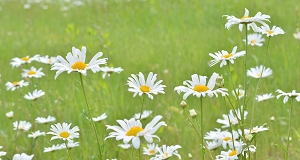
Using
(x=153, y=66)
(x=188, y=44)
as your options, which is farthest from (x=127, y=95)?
(x=188, y=44)

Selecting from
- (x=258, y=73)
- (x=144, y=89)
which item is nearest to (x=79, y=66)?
(x=144, y=89)

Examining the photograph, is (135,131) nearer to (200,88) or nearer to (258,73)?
(200,88)

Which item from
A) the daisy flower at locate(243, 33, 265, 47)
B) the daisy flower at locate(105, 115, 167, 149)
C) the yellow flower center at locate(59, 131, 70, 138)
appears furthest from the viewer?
the daisy flower at locate(243, 33, 265, 47)

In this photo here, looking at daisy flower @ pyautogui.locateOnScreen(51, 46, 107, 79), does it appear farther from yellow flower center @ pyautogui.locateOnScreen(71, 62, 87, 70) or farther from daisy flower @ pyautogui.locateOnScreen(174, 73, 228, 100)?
daisy flower @ pyautogui.locateOnScreen(174, 73, 228, 100)

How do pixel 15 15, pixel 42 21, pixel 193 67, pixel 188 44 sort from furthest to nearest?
pixel 15 15 → pixel 42 21 → pixel 188 44 → pixel 193 67

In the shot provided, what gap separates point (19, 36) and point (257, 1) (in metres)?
3.29

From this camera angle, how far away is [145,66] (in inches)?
157

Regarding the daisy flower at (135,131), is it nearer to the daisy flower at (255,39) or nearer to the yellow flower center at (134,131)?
the yellow flower center at (134,131)

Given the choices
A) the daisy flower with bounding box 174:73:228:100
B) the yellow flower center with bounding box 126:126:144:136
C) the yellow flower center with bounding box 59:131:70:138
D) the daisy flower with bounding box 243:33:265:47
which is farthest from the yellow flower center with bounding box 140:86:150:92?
the daisy flower with bounding box 243:33:265:47

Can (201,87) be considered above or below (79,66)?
below

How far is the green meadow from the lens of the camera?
2.62 meters

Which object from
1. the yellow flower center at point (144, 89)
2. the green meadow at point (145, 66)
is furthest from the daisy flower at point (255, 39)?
the yellow flower center at point (144, 89)

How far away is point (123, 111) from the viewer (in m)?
2.99

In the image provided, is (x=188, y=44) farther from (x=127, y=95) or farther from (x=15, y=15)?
(x=15, y=15)
